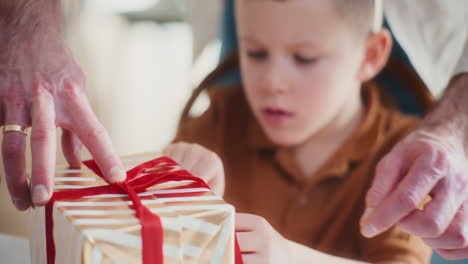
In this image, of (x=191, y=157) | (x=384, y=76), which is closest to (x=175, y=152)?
(x=191, y=157)

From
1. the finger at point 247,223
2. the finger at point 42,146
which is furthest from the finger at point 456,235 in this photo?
the finger at point 42,146

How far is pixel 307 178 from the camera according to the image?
3.84 feet

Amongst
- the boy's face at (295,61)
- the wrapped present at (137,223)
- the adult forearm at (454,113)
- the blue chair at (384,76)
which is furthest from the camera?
the blue chair at (384,76)

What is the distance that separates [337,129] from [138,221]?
0.74 meters

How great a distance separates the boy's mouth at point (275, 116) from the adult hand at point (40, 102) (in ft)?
1.35

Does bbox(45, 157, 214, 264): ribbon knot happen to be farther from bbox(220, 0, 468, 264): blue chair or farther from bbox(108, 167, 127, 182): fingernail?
bbox(220, 0, 468, 264): blue chair

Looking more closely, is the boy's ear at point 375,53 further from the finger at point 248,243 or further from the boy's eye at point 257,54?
the finger at point 248,243

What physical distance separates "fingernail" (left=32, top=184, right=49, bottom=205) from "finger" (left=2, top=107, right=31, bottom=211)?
0.34 ft

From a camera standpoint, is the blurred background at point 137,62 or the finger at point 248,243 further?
the blurred background at point 137,62

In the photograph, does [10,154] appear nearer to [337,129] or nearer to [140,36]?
[337,129]

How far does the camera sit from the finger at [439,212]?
74 cm

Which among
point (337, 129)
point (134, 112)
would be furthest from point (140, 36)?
point (337, 129)

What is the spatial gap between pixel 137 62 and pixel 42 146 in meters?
2.12

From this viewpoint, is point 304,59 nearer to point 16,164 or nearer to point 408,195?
point 408,195
